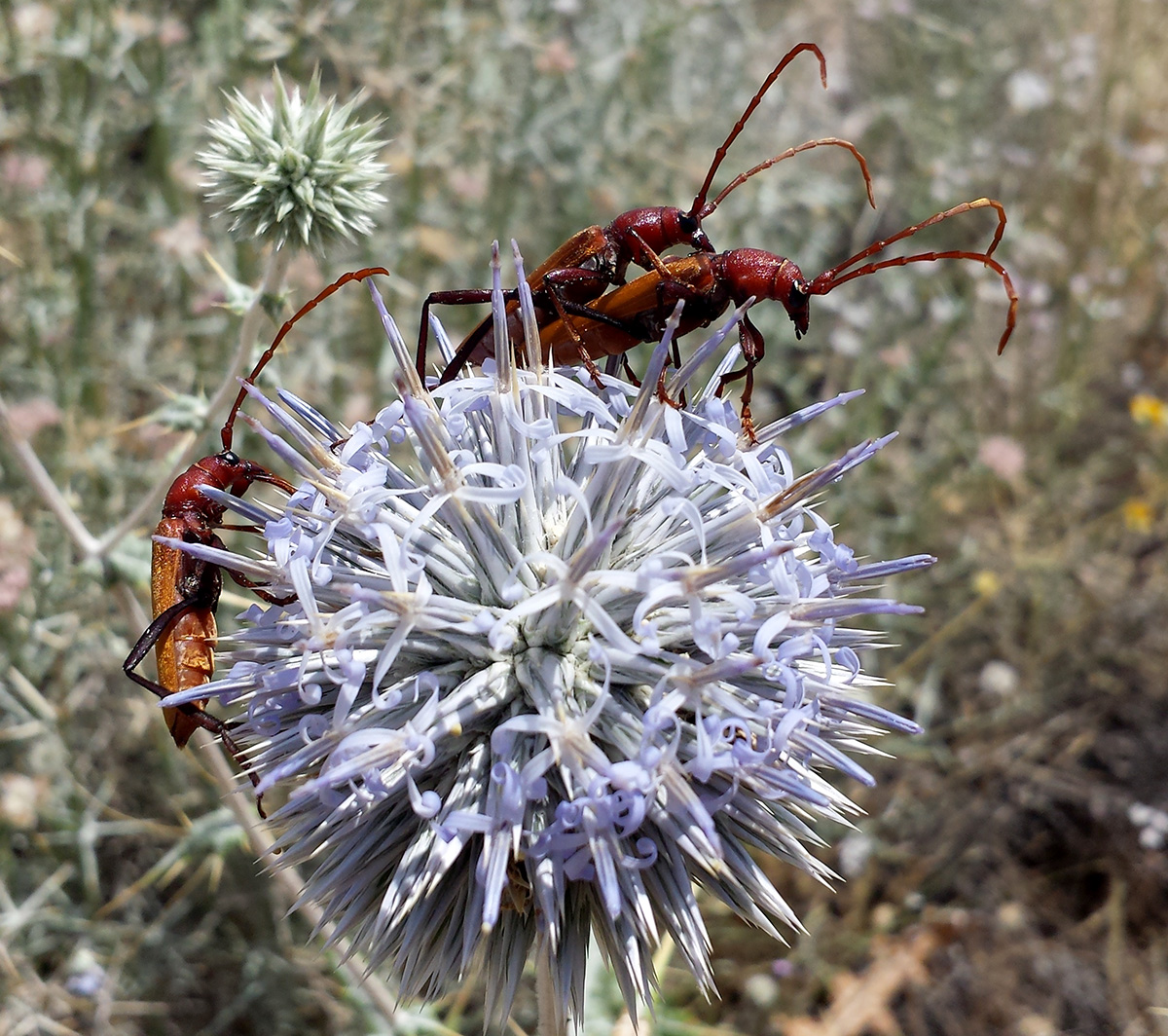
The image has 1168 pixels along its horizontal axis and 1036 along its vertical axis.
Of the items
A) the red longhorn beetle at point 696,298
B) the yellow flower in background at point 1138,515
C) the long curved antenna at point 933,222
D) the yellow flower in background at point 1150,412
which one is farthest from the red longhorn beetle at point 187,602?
the yellow flower in background at point 1150,412

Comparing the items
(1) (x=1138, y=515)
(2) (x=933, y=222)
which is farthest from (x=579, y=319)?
(1) (x=1138, y=515)

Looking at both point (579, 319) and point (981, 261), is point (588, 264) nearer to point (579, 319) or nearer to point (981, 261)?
point (579, 319)

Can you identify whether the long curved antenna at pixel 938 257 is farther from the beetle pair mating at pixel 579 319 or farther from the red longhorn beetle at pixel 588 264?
the red longhorn beetle at pixel 588 264

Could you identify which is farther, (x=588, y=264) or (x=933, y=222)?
(x=588, y=264)

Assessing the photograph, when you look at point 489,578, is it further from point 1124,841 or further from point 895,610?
point 1124,841

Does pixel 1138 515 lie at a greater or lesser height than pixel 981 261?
lesser

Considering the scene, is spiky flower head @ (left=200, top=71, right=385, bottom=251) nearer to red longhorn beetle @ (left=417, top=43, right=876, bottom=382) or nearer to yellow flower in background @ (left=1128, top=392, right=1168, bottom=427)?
red longhorn beetle @ (left=417, top=43, right=876, bottom=382)

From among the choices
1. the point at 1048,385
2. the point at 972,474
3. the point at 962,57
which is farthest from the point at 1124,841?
the point at 962,57
